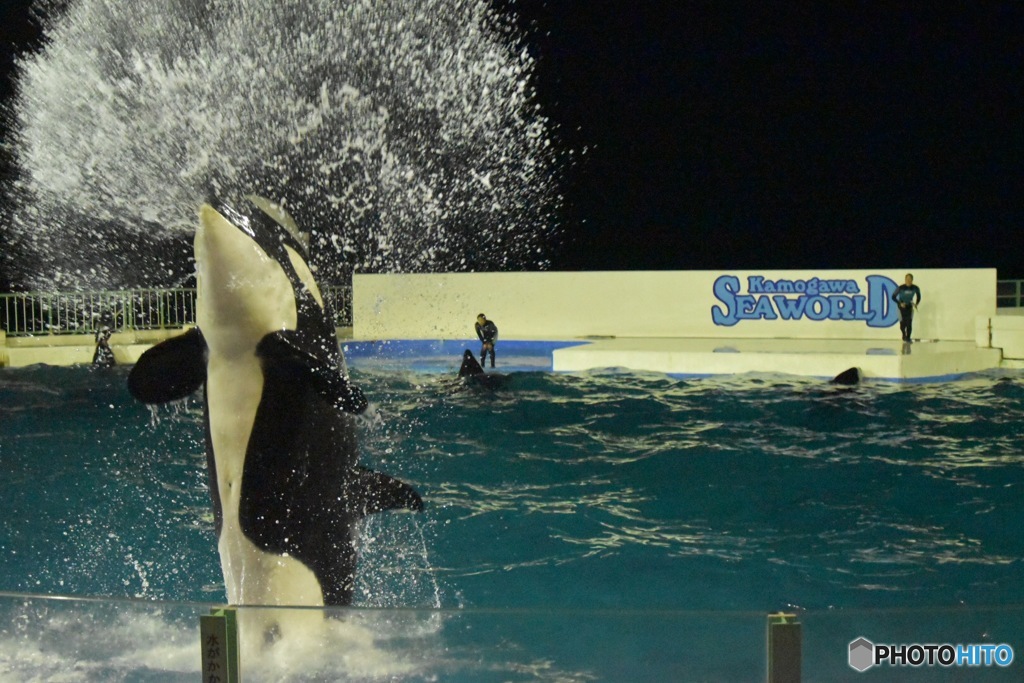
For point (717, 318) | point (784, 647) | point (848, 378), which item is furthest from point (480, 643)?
point (717, 318)

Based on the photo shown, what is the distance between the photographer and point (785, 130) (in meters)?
28.4

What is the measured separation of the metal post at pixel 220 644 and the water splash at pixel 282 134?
17.6 feet

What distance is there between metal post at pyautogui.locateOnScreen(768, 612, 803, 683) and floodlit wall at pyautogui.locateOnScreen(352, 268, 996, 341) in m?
14.2

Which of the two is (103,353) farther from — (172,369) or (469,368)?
(172,369)

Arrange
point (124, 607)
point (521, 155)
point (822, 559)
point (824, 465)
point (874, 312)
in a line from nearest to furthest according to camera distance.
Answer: point (124, 607)
point (822, 559)
point (824, 465)
point (874, 312)
point (521, 155)

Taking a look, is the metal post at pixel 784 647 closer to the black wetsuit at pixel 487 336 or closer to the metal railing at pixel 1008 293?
the black wetsuit at pixel 487 336

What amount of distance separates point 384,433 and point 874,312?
27.6 ft

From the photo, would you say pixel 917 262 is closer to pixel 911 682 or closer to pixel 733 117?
pixel 733 117

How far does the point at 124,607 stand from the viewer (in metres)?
2.92

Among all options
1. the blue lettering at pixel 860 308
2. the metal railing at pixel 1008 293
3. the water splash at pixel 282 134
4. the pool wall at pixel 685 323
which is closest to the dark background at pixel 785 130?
the water splash at pixel 282 134

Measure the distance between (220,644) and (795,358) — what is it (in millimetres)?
11933

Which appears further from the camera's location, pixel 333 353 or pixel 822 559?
pixel 822 559

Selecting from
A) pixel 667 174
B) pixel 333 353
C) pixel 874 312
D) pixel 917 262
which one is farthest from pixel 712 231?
pixel 333 353

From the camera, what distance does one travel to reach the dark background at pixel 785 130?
27.5 m
